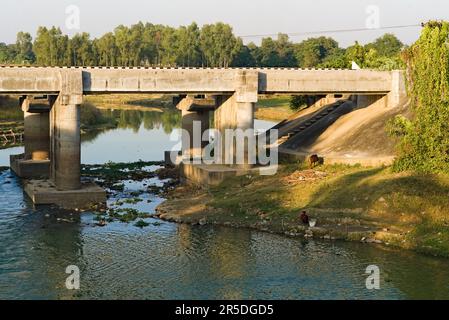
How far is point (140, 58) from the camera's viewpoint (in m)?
186

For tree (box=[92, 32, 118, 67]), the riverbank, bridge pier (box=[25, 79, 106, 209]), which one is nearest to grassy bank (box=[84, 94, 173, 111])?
tree (box=[92, 32, 118, 67])

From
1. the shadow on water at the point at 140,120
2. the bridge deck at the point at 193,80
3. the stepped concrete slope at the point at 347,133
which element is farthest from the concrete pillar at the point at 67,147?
the shadow on water at the point at 140,120

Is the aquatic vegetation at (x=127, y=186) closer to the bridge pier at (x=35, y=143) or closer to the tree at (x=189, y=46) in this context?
the bridge pier at (x=35, y=143)

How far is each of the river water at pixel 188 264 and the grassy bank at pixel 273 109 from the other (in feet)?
275

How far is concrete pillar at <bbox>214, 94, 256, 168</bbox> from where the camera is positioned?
55.2 m

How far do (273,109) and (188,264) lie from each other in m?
103

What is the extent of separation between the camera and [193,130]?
69812mm

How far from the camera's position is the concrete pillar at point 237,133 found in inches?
2175

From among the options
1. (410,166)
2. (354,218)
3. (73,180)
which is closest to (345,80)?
(410,166)

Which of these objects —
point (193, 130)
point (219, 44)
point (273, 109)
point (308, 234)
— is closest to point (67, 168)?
point (308, 234)

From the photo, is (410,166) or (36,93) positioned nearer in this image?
(410,166)

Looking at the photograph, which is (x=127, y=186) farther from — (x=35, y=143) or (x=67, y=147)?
(x=35, y=143)
